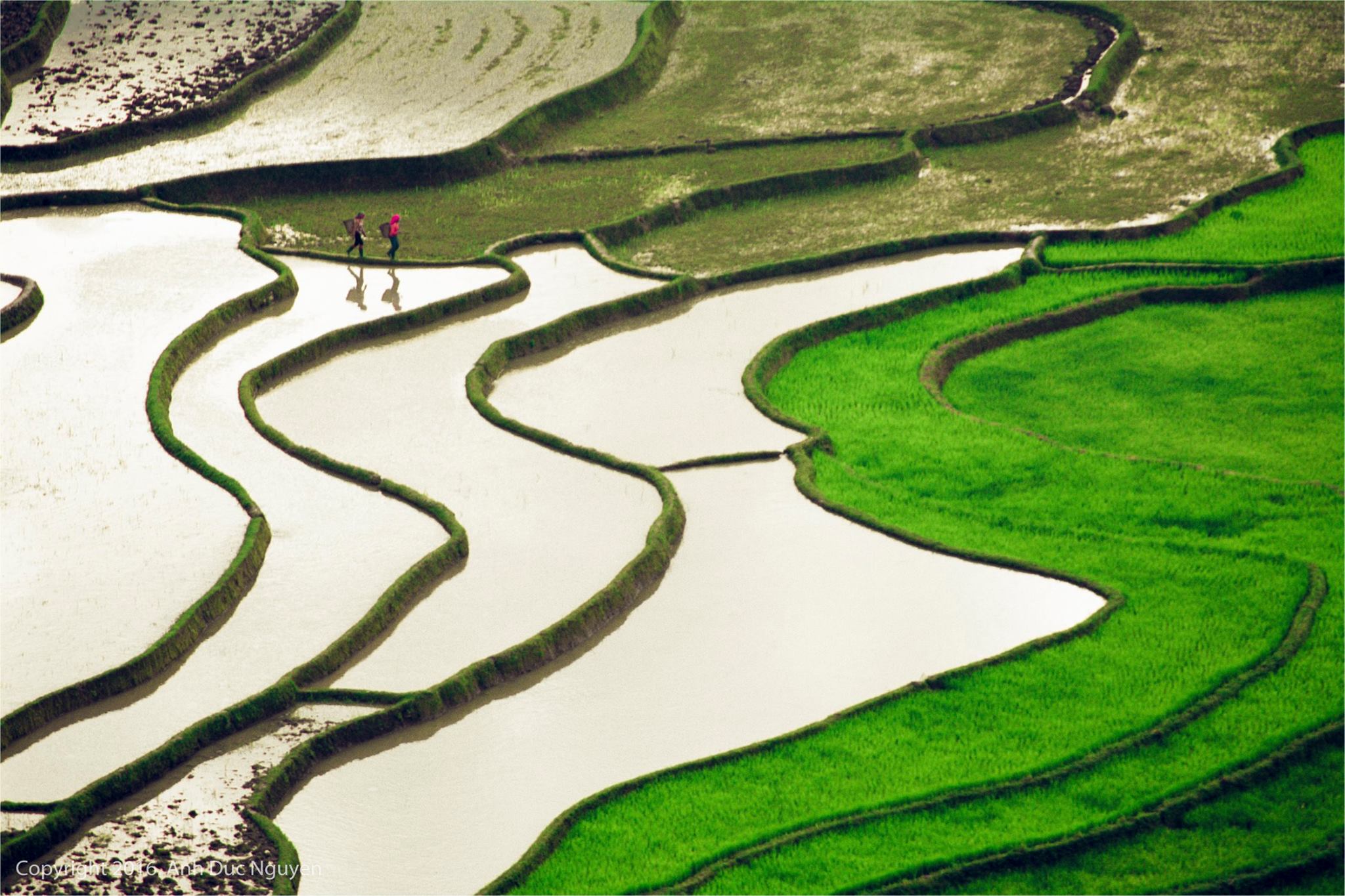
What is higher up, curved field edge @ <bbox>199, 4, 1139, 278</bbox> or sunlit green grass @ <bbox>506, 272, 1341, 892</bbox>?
curved field edge @ <bbox>199, 4, 1139, 278</bbox>

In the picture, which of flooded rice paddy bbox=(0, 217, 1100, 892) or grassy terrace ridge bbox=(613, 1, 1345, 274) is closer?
flooded rice paddy bbox=(0, 217, 1100, 892)

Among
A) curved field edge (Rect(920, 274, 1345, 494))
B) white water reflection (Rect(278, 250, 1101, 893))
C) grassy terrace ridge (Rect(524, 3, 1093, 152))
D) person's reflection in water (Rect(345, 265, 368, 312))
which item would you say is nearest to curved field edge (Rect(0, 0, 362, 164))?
grassy terrace ridge (Rect(524, 3, 1093, 152))

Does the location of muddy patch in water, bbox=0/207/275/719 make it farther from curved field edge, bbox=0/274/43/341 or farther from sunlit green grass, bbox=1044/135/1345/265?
sunlit green grass, bbox=1044/135/1345/265

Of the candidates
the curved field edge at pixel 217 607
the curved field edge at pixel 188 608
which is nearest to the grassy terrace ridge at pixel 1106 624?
the curved field edge at pixel 217 607

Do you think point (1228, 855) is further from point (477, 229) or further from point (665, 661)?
point (477, 229)

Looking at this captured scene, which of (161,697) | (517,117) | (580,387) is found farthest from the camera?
(517,117)

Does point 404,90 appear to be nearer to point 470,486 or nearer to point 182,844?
point 470,486

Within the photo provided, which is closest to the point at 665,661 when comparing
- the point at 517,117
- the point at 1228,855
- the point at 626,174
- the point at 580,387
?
the point at 1228,855
